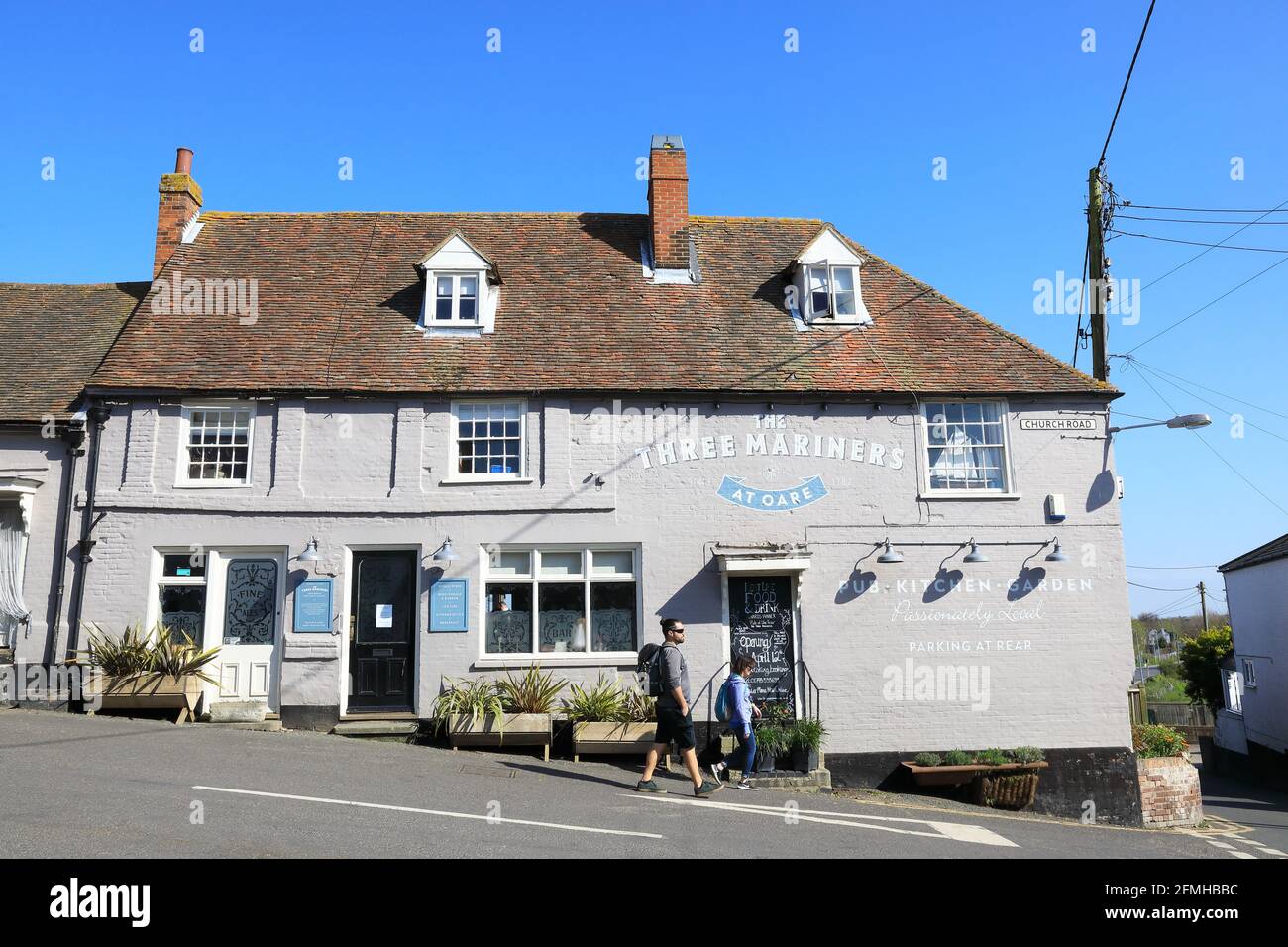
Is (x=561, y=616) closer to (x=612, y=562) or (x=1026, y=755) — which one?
(x=612, y=562)

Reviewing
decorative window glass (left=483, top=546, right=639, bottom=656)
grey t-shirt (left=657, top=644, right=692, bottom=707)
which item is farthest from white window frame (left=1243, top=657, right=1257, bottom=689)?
grey t-shirt (left=657, top=644, right=692, bottom=707)

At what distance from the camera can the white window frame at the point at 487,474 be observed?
47.0ft

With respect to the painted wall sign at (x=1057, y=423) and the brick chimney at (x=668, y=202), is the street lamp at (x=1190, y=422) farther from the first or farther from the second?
the brick chimney at (x=668, y=202)

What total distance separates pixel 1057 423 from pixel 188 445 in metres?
13.5

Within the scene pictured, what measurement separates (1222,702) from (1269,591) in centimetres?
862

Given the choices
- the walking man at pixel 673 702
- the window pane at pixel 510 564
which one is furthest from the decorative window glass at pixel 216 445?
the walking man at pixel 673 702

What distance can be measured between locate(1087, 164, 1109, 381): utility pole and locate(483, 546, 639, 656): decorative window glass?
8819 mm

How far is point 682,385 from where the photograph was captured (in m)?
14.7

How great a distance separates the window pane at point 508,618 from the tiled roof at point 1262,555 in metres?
20.5

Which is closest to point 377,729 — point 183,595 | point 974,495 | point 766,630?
point 183,595

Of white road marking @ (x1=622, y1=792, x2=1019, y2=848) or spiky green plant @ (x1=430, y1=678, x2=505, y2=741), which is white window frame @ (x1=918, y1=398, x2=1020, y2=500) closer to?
white road marking @ (x1=622, y1=792, x2=1019, y2=848)

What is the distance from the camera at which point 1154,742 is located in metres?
14.5
